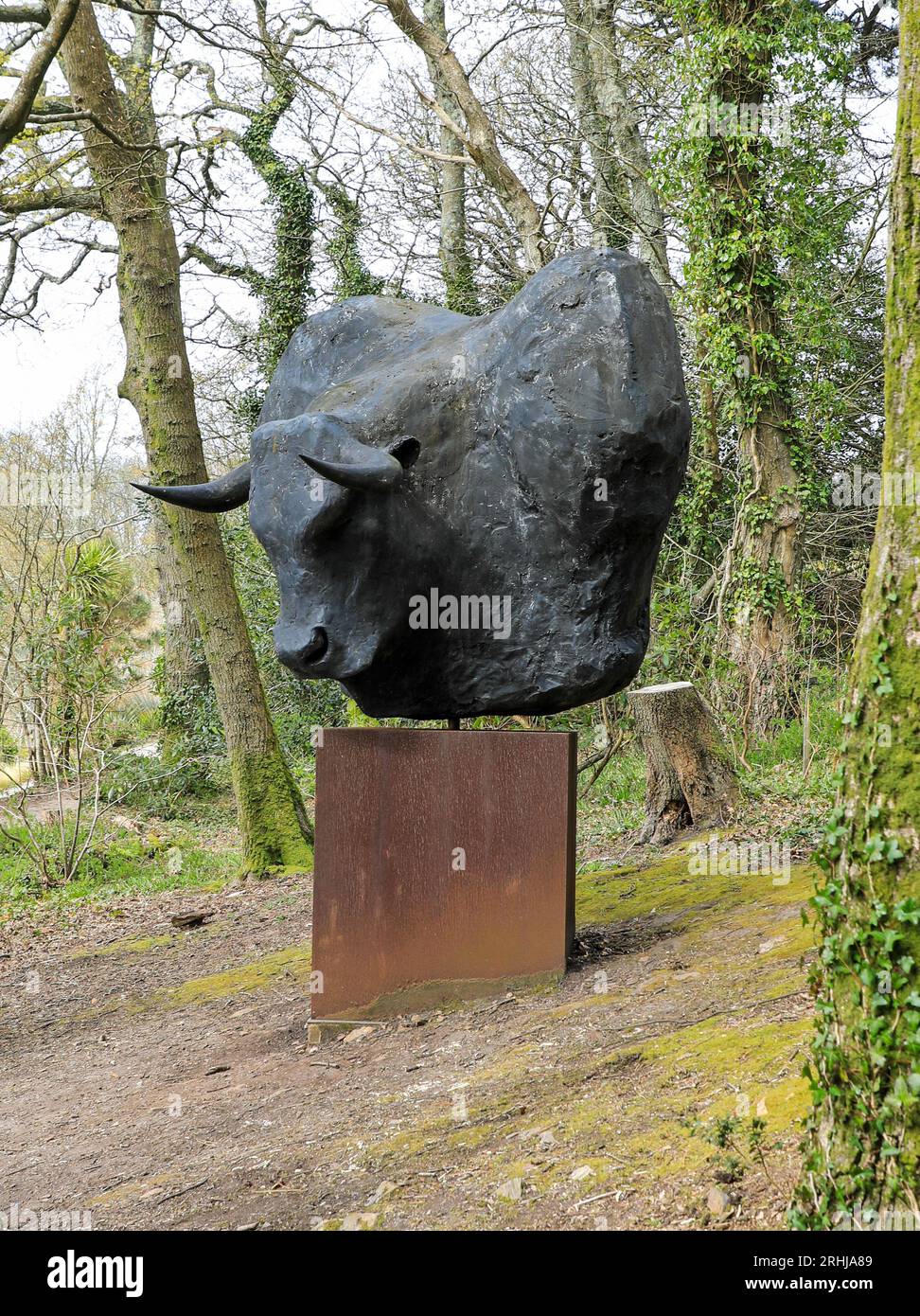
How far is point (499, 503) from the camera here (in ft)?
15.7

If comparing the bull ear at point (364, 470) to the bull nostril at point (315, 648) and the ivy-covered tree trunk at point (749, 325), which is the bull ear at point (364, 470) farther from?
the ivy-covered tree trunk at point (749, 325)

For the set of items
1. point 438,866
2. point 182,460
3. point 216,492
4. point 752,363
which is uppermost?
point 752,363

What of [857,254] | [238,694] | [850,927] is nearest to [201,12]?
[238,694]

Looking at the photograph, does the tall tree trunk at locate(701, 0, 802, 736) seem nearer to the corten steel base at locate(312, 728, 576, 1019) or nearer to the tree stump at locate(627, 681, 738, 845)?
the tree stump at locate(627, 681, 738, 845)

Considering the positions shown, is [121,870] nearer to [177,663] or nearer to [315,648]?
[177,663]

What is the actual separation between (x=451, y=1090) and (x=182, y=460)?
6.40m

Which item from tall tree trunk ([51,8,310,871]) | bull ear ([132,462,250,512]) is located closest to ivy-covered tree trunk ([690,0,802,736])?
tall tree trunk ([51,8,310,871])

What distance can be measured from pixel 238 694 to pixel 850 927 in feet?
23.5

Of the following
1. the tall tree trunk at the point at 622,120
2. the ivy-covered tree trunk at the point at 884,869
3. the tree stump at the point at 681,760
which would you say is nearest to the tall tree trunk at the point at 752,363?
the tall tree trunk at the point at 622,120

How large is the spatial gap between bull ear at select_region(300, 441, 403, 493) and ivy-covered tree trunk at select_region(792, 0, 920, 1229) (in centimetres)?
211

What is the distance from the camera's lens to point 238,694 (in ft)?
30.0

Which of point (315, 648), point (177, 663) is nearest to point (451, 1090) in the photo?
point (315, 648)

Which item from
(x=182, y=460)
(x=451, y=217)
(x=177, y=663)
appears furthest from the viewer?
(x=177, y=663)

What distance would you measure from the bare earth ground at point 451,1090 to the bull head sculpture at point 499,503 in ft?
4.18
